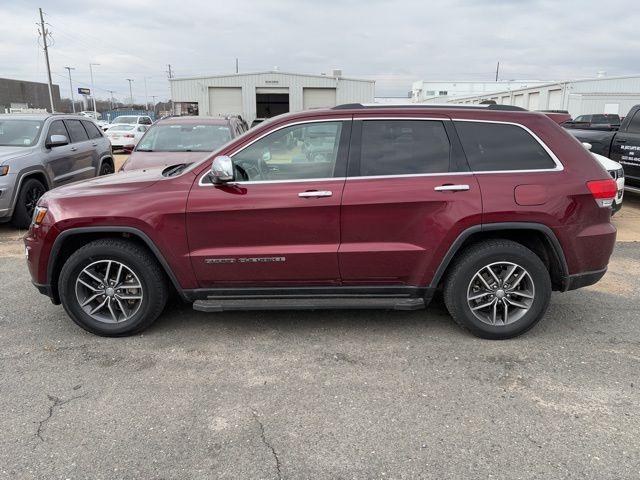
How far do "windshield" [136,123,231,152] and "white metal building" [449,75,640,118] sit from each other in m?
27.8

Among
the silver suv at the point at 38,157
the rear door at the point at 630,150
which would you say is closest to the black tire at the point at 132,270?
the silver suv at the point at 38,157

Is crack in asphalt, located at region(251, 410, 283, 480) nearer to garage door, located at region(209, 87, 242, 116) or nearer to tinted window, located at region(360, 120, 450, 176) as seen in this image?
tinted window, located at region(360, 120, 450, 176)


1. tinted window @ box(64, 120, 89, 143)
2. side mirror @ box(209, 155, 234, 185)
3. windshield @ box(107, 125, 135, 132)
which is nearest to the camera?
side mirror @ box(209, 155, 234, 185)

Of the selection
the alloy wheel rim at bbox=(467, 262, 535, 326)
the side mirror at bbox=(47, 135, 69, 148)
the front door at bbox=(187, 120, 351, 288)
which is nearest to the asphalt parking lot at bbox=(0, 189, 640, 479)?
the alloy wheel rim at bbox=(467, 262, 535, 326)

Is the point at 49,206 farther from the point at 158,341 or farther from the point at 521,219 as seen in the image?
the point at 521,219

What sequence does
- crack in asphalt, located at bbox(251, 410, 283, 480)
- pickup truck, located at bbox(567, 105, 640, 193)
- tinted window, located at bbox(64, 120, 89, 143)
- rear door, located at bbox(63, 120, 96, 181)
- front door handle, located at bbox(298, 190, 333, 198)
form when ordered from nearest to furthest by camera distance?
crack in asphalt, located at bbox(251, 410, 283, 480) → front door handle, located at bbox(298, 190, 333, 198) → rear door, located at bbox(63, 120, 96, 181) → pickup truck, located at bbox(567, 105, 640, 193) → tinted window, located at bbox(64, 120, 89, 143)

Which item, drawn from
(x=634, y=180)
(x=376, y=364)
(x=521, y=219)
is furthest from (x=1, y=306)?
(x=634, y=180)

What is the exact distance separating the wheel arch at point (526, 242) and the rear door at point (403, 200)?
0.06m

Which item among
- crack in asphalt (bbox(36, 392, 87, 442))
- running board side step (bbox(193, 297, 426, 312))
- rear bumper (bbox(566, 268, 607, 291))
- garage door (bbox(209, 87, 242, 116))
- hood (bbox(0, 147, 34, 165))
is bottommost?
crack in asphalt (bbox(36, 392, 87, 442))

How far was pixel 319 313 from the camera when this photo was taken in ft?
14.8

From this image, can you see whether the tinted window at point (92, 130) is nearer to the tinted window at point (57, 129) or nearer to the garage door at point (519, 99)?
the tinted window at point (57, 129)

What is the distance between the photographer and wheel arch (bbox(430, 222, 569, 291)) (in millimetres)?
3738

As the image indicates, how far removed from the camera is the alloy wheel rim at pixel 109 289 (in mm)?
3939

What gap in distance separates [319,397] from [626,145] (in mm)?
8830
